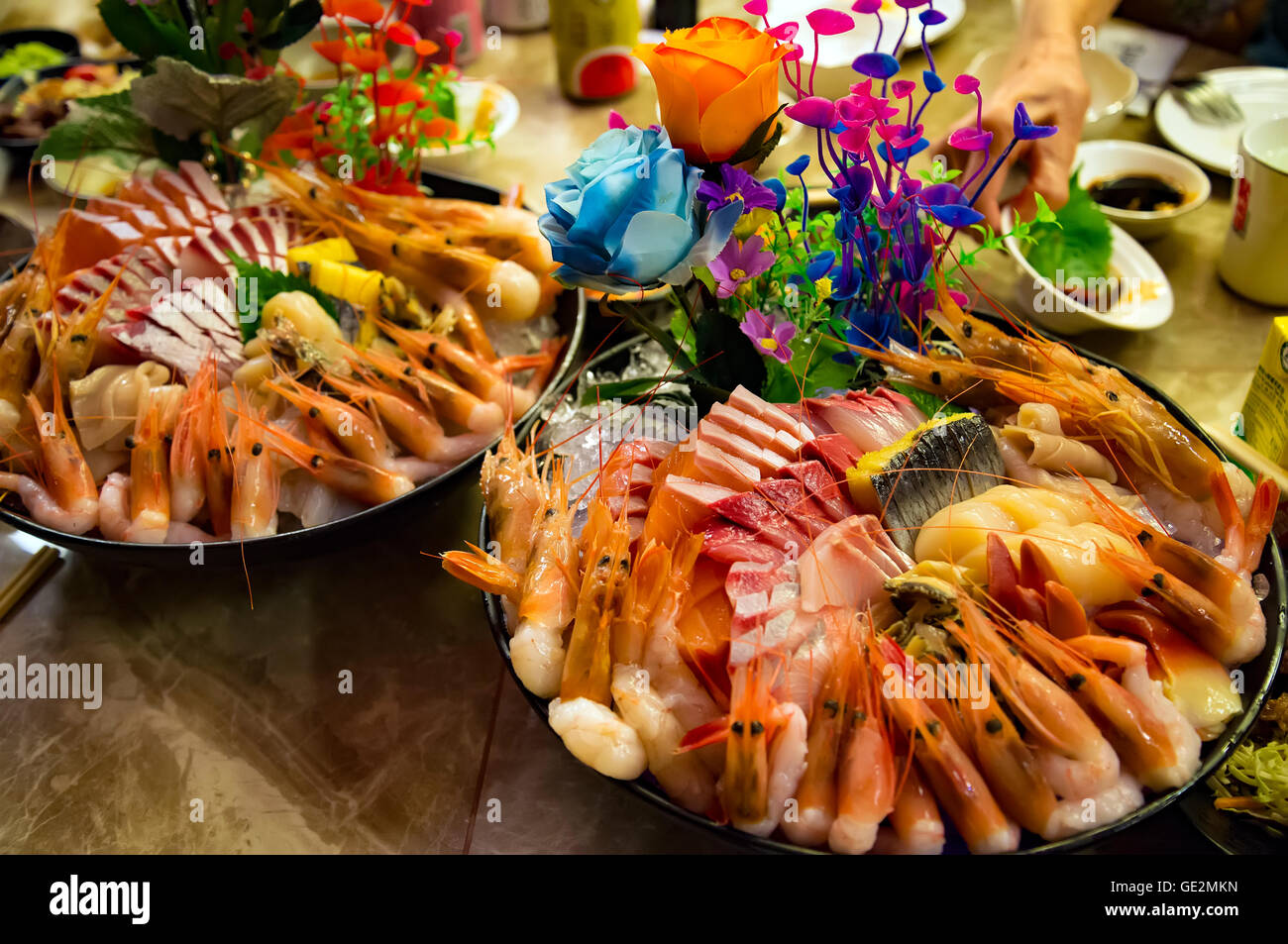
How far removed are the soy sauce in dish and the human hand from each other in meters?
0.21

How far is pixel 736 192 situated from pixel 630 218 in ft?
0.50

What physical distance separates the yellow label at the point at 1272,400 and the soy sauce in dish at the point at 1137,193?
28.1 inches

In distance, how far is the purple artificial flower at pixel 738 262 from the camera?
105 cm

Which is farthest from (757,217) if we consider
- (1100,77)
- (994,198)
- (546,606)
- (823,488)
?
(1100,77)

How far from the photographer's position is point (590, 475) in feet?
3.98

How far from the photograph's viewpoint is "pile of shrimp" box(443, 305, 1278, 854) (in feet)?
2.83

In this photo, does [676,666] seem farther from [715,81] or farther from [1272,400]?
[1272,400]

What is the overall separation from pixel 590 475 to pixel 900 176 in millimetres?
549

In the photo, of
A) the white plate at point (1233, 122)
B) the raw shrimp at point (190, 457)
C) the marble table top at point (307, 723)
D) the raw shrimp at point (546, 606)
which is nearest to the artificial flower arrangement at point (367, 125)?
the raw shrimp at point (190, 457)

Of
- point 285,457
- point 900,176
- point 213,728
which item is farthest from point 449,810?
point 900,176

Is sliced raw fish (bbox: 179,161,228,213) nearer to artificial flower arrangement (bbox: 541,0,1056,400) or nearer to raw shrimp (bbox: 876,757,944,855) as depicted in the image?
artificial flower arrangement (bbox: 541,0,1056,400)

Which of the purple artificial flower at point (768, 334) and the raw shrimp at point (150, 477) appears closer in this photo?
the purple artificial flower at point (768, 334)

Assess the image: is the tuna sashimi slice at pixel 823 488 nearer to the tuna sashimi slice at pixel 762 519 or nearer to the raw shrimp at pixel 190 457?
the tuna sashimi slice at pixel 762 519

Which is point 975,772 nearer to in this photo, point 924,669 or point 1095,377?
point 924,669
